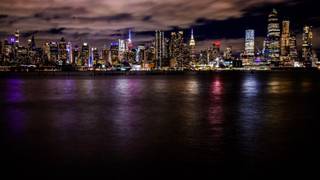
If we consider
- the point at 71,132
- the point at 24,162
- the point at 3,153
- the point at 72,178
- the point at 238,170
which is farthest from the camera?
the point at 71,132

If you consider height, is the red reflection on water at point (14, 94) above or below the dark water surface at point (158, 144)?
below

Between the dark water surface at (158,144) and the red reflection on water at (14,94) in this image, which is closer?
the dark water surface at (158,144)

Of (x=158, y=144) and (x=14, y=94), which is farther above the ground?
(x=158, y=144)

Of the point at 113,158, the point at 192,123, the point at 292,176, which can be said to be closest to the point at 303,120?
the point at 192,123

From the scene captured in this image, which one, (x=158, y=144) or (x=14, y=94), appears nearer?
(x=158, y=144)

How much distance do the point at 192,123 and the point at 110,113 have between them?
27.0 ft

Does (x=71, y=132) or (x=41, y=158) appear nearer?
(x=41, y=158)

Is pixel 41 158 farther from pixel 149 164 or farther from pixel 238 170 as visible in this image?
pixel 238 170

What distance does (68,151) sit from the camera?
14820 millimetres

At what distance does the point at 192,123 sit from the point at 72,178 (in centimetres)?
1191

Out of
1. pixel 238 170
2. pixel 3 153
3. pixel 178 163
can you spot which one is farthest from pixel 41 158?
pixel 238 170

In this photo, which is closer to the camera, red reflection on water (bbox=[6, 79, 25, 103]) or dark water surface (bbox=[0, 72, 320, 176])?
dark water surface (bbox=[0, 72, 320, 176])

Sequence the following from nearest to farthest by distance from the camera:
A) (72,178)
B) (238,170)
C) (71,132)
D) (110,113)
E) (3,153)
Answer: (72,178), (238,170), (3,153), (71,132), (110,113)

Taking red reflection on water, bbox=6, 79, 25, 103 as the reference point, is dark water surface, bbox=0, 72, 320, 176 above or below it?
above
